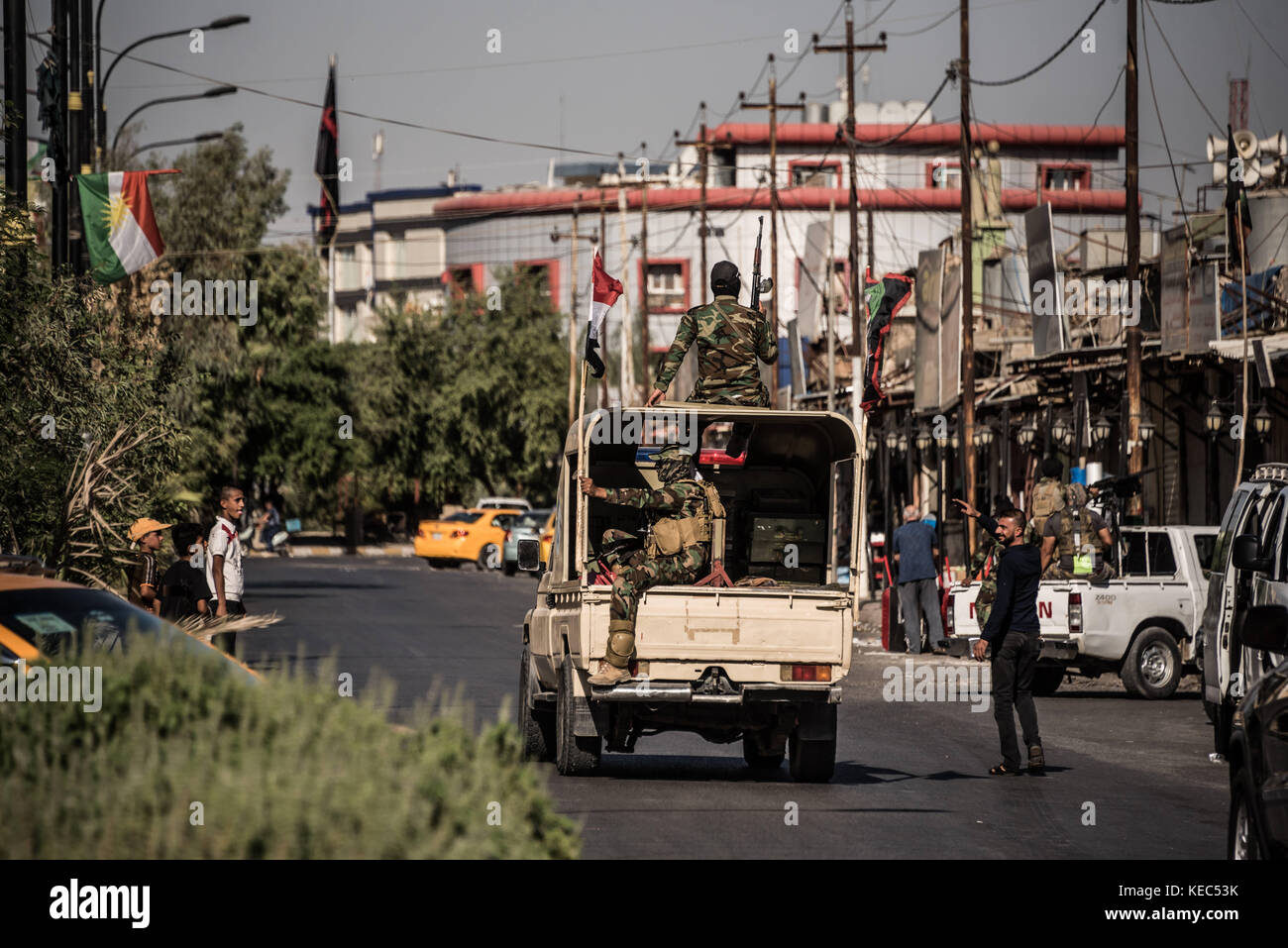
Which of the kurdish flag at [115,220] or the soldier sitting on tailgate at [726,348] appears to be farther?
the kurdish flag at [115,220]

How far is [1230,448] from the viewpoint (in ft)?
98.5

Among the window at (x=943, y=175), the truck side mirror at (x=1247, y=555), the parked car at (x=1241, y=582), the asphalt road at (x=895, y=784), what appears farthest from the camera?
the window at (x=943, y=175)

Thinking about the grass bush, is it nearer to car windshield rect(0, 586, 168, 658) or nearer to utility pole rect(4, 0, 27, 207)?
car windshield rect(0, 586, 168, 658)

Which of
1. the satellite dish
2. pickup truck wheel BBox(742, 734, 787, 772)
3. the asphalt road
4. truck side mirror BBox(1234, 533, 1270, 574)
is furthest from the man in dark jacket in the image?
the satellite dish

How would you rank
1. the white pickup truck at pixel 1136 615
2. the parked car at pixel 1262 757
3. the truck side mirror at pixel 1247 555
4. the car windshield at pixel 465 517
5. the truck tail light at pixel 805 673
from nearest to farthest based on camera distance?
the parked car at pixel 1262 757 < the truck tail light at pixel 805 673 < the truck side mirror at pixel 1247 555 < the white pickup truck at pixel 1136 615 < the car windshield at pixel 465 517

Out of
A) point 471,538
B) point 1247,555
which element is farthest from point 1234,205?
point 471,538

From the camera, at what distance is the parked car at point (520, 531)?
50938 millimetres

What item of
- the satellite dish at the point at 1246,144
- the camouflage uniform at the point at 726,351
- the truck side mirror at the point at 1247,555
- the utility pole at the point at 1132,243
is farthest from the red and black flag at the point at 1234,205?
the camouflage uniform at the point at 726,351

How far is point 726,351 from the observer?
13.5m

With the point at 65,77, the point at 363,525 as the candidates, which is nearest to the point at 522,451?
the point at 363,525

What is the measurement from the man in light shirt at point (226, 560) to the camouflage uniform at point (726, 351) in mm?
3825

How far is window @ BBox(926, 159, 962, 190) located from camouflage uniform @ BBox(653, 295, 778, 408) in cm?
7830

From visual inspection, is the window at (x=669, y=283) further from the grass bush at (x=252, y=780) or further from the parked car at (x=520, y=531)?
the grass bush at (x=252, y=780)
